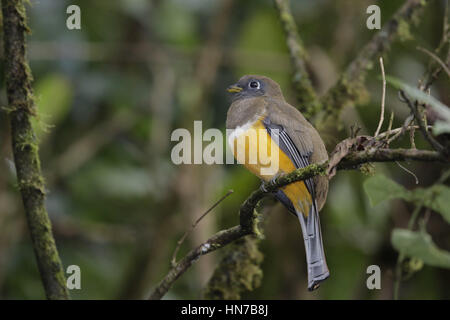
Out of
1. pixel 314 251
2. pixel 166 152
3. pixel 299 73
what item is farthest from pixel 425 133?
pixel 166 152

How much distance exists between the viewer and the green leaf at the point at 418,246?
139 cm

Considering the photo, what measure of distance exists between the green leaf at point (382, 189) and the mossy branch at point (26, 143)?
1.66 metres

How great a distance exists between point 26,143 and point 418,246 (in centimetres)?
184

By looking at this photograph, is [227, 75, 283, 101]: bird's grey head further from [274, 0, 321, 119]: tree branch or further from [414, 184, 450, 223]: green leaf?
[414, 184, 450, 223]: green leaf

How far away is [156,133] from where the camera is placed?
4.98 meters

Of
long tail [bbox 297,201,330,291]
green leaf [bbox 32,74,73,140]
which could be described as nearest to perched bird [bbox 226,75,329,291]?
long tail [bbox 297,201,330,291]

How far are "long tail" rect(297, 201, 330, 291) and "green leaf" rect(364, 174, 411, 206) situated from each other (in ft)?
2.40

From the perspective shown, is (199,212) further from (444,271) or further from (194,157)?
(444,271)

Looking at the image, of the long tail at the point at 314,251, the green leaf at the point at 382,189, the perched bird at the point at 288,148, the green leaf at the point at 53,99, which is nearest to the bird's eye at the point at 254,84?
the perched bird at the point at 288,148

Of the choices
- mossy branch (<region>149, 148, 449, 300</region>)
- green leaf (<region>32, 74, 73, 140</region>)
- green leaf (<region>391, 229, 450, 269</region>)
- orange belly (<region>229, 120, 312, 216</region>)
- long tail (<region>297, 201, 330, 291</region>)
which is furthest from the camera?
green leaf (<region>32, 74, 73, 140</region>)

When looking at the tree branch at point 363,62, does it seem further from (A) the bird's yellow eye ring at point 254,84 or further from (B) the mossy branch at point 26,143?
(B) the mossy branch at point 26,143

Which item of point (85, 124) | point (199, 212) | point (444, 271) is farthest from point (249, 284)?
point (85, 124)

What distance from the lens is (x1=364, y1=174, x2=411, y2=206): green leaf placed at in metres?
1.54
